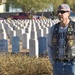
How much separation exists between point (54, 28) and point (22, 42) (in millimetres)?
8580

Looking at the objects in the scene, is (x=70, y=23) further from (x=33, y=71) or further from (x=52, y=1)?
(x=52, y=1)

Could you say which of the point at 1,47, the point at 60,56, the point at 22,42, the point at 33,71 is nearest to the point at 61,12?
the point at 60,56

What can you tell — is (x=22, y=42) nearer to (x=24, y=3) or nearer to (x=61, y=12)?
(x=61, y=12)

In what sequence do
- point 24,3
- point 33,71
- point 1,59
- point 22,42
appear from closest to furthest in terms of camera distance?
point 33,71, point 1,59, point 22,42, point 24,3

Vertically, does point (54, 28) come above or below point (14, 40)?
above

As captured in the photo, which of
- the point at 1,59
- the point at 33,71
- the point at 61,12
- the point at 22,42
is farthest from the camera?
the point at 22,42

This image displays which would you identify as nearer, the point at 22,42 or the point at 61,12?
the point at 61,12

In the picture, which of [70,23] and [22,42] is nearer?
[70,23]

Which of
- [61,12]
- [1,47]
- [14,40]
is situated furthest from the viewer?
[14,40]

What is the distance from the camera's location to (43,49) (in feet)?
35.0

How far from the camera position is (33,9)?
1702 inches

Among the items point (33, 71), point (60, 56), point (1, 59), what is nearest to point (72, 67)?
point (60, 56)

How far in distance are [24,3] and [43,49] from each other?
32.3m

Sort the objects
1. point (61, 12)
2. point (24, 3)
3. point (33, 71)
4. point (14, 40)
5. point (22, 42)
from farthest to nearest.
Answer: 1. point (24, 3)
2. point (22, 42)
3. point (14, 40)
4. point (33, 71)
5. point (61, 12)
